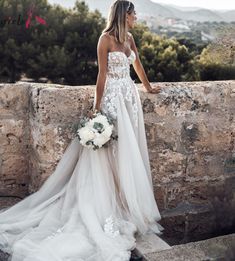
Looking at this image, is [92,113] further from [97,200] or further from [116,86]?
[97,200]

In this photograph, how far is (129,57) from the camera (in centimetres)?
320

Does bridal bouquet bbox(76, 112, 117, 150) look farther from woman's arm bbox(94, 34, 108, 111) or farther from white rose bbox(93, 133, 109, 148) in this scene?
woman's arm bbox(94, 34, 108, 111)

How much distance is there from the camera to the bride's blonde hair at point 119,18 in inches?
119

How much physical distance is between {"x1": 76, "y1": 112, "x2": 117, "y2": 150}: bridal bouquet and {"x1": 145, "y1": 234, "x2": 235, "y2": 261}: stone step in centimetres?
81

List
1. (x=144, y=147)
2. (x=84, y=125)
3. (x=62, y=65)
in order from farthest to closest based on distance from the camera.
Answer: (x=62, y=65) < (x=144, y=147) < (x=84, y=125)

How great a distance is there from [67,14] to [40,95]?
36.6 feet

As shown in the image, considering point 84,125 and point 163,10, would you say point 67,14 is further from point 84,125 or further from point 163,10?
point 163,10

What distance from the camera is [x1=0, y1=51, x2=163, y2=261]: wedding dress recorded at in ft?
9.17

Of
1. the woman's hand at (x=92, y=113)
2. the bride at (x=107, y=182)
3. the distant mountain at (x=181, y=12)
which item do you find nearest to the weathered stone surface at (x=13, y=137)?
the bride at (x=107, y=182)

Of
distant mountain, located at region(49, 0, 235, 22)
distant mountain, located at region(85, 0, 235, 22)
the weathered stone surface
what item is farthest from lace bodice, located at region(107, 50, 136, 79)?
distant mountain, located at region(85, 0, 235, 22)

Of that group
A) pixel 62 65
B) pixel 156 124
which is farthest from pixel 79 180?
pixel 62 65

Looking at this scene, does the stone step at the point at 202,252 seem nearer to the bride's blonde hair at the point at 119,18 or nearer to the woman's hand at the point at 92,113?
the woman's hand at the point at 92,113

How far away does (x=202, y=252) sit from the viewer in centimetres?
255

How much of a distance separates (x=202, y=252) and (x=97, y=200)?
0.79 meters
